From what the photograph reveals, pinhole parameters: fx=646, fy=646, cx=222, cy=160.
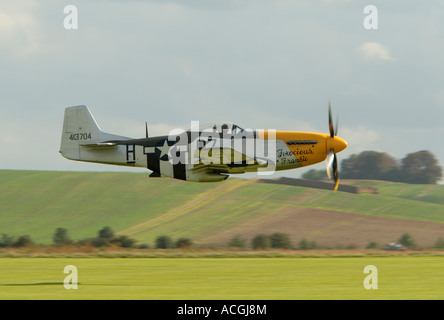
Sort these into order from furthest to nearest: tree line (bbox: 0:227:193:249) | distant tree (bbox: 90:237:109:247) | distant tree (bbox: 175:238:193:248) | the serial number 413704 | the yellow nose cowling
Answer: tree line (bbox: 0:227:193:249) → distant tree (bbox: 175:238:193:248) → distant tree (bbox: 90:237:109:247) → the serial number 413704 → the yellow nose cowling

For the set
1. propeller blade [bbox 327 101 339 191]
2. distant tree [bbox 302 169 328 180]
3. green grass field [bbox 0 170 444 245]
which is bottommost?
green grass field [bbox 0 170 444 245]

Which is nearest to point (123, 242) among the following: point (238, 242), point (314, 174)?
point (238, 242)

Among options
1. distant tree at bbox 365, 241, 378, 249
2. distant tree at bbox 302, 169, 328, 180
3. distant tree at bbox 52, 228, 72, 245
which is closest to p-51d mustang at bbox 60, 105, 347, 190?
distant tree at bbox 365, 241, 378, 249

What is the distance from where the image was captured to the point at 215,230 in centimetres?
5544

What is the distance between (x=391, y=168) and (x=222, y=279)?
78025 millimetres

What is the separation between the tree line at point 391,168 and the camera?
319 feet

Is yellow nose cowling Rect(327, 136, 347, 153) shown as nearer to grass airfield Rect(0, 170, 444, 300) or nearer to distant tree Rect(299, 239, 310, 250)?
grass airfield Rect(0, 170, 444, 300)

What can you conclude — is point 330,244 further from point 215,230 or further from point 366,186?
point 366,186

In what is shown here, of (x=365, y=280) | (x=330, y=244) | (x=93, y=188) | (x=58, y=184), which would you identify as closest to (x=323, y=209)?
(x=330, y=244)

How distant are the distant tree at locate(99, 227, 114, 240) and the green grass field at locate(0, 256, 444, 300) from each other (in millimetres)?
17478

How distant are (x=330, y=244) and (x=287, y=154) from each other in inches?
1225

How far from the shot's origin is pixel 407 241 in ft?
176

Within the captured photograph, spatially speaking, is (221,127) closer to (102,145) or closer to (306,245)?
(102,145)

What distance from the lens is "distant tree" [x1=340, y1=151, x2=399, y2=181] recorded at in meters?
97.1
